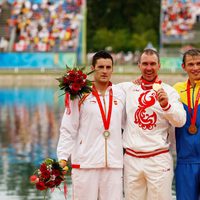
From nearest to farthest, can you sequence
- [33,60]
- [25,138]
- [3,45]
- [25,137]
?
[25,138] → [25,137] → [33,60] → [3,45]

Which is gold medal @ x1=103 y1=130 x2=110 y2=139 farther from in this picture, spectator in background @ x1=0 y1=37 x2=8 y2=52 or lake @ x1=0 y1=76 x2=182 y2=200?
spectator in background @ x1=0 y1=37 x2=8 y2=52

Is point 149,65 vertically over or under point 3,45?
under

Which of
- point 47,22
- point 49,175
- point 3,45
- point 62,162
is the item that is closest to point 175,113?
point 62,162

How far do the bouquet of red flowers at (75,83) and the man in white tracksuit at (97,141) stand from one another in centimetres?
7

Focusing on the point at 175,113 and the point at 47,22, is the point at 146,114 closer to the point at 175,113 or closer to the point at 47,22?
the point at 175,113

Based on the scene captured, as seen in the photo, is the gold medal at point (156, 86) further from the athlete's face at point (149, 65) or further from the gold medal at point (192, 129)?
the gold medal at point (192, 129)

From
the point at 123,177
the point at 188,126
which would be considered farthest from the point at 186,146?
the point at 123,177

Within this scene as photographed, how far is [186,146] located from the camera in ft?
20.3

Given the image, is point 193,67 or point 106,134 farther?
point 193,67

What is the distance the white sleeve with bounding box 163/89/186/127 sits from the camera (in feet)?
19.5

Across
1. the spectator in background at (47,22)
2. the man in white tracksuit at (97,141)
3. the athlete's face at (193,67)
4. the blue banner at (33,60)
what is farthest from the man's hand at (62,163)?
the spectator in background at (47,22)

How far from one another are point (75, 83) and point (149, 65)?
0.61 m

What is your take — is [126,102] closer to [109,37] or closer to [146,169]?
[146,169]

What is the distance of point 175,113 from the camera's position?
5.95 m
